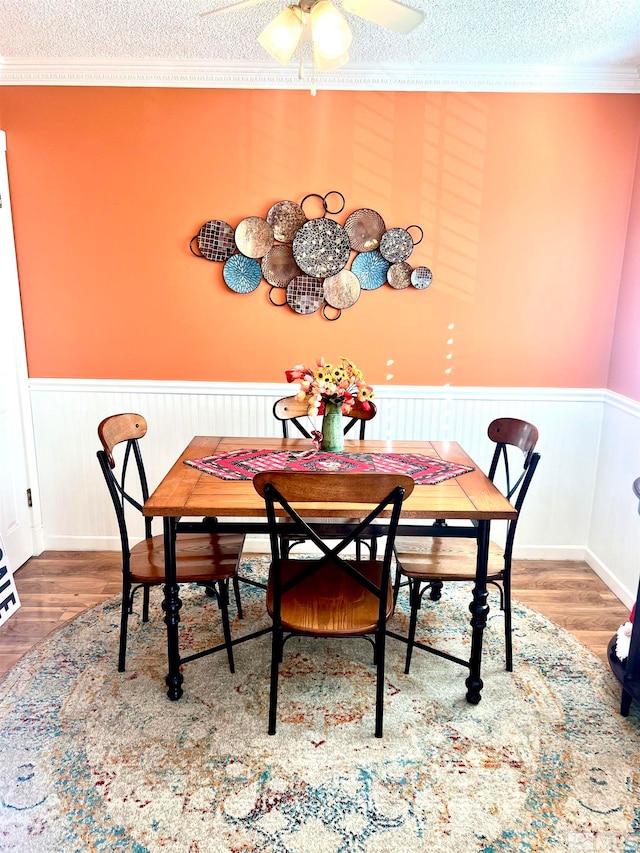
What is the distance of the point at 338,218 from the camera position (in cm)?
317

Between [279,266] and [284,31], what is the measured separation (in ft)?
4.57

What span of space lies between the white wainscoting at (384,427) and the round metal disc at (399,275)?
576mm

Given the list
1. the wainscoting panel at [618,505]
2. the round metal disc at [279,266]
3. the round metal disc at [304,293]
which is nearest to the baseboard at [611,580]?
the wainscoting panel at [618,505]

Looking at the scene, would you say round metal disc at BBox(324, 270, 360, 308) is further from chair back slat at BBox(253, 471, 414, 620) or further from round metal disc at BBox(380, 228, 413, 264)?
chair back slat at BBox(253, 471, 414, 620)

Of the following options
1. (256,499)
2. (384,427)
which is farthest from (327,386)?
(384,427)

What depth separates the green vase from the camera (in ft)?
8.19

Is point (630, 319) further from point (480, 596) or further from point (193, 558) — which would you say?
point (193, 558)

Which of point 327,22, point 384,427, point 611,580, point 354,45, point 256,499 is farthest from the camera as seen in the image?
point 384,427

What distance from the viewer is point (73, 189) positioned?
3154mm

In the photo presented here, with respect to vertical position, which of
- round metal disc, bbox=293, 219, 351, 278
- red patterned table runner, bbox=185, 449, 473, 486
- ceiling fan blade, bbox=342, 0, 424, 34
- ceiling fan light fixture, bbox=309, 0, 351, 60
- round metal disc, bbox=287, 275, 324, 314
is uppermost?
ceiling fan blade, bbox=342, 0, 424, 34

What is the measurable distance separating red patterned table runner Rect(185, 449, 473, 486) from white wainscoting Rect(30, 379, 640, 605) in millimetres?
762

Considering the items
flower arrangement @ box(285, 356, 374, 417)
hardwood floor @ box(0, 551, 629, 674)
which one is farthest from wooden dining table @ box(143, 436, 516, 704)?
hardwood floor @ box(0, 551, 629, 674)

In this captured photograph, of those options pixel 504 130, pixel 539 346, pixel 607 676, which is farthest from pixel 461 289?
pixel 607 676

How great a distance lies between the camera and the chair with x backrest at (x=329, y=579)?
1.81m
